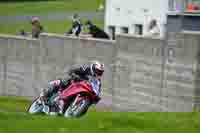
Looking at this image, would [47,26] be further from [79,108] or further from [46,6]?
[79,108]

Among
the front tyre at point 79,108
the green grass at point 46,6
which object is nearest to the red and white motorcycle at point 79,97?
the front tyre at point 79,108

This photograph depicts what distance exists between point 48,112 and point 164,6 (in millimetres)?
15874

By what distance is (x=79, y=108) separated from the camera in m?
14.9

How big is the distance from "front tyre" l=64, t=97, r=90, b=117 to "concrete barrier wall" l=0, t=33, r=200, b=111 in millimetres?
6226

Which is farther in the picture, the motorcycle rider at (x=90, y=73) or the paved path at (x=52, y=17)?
the paved path at (x=52, y=17)

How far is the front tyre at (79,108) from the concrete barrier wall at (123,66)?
20.4 ft

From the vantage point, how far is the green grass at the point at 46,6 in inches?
1741

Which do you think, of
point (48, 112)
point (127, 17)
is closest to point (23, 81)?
point (127, 17)

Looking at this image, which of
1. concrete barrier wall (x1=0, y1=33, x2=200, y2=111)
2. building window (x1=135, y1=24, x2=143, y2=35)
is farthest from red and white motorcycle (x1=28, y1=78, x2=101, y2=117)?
building window (x1=135, y1=24, x2=143, y2=35)

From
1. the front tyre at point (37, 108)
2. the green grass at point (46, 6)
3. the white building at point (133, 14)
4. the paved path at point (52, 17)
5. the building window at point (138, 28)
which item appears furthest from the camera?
the green grass at point (46, 6)

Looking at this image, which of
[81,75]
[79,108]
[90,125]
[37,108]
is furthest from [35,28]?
[90,125]

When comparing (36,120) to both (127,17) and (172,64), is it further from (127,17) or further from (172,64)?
(127,17)

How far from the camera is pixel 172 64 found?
2177 cm

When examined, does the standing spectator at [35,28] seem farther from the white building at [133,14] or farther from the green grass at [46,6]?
the green grass at [46,6]
